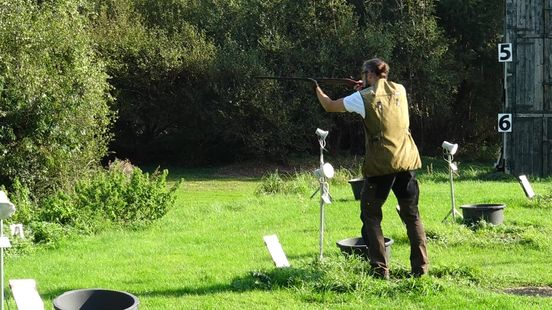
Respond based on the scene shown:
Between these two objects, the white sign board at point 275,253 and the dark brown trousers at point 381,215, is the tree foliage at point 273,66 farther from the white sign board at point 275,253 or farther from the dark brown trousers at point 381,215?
the dark brown trousers at point 381,215

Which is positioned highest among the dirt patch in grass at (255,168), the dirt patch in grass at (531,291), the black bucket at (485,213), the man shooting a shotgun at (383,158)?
the man shooting a shotgun at (383,158)

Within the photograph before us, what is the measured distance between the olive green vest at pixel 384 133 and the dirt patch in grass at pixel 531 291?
144 cm

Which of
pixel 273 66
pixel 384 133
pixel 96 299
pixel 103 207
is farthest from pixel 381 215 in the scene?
pixel 273 66

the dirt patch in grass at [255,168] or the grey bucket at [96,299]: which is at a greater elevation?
the grey bucket at [96,299]

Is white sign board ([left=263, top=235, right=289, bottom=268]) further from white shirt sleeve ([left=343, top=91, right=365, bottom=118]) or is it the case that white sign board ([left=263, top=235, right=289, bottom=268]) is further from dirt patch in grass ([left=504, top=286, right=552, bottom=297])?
dirt patch in grass ([left=504, top=286, right=552, bottom=297])

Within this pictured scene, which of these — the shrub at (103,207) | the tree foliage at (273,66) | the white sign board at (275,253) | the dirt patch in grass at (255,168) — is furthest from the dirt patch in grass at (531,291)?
the tree foliage at (273,66)

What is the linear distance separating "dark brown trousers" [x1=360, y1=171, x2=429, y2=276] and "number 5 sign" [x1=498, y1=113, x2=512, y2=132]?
1312cm

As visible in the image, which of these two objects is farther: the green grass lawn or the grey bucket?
the green grass lawn

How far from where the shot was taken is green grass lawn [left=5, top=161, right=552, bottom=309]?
6.61m

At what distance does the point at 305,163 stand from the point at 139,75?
21.6 feet

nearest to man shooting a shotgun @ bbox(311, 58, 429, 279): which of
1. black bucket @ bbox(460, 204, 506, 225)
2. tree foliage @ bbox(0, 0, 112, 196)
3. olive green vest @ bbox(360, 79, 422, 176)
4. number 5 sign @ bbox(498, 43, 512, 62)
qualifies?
olive green vest @ bbox(360, 79, 422, 176)

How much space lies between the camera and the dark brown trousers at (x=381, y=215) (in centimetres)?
702

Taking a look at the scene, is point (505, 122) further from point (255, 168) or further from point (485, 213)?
point (255, 168)

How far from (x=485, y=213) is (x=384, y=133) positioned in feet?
12.6
